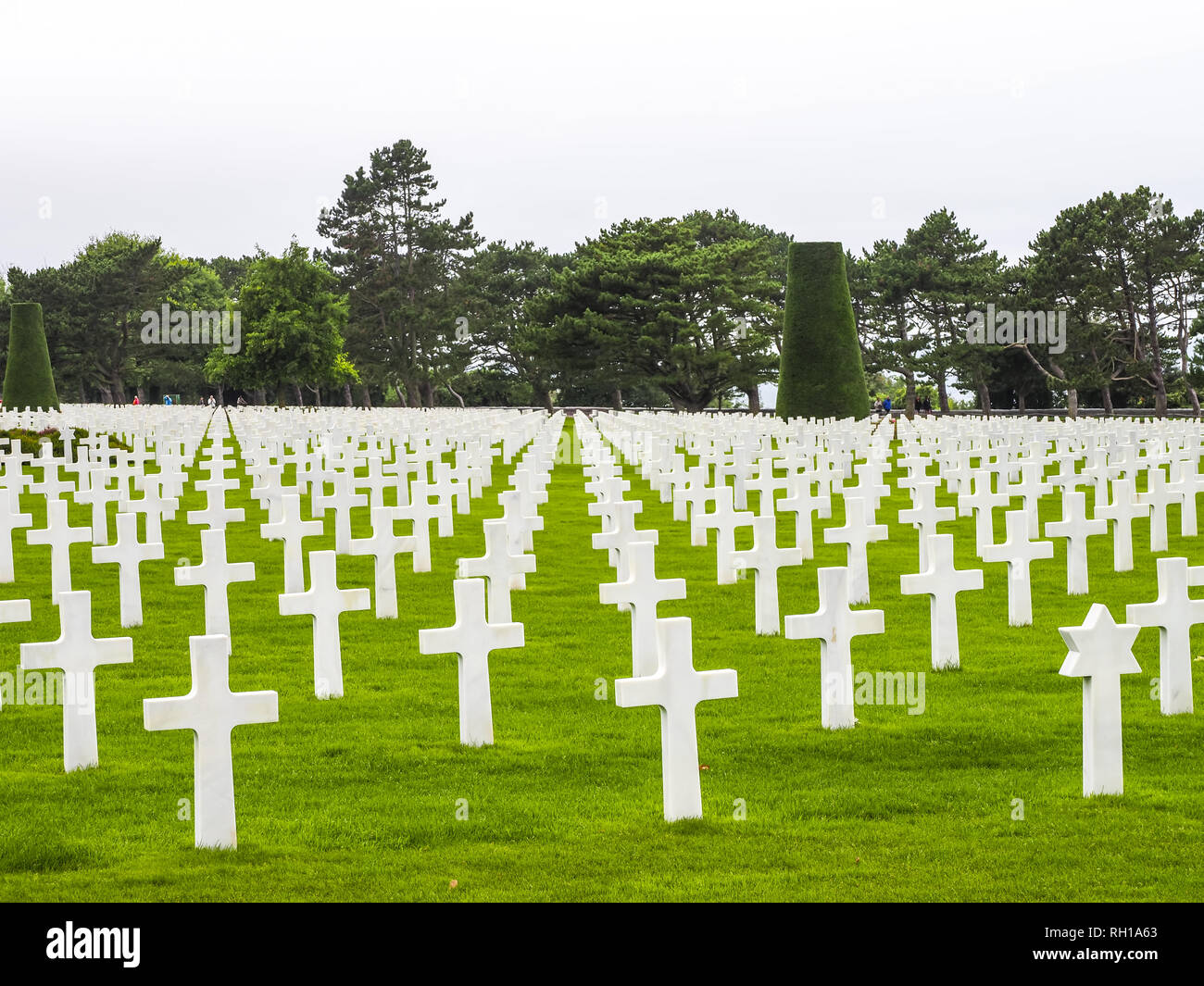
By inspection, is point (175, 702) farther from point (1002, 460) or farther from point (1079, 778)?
point (1002, 460)

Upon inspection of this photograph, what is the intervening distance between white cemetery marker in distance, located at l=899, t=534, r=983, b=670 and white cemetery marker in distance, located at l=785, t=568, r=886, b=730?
4.15 feet

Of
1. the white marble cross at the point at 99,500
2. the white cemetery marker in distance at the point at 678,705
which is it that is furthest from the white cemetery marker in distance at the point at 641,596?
the white marble cross at the point at 99,500

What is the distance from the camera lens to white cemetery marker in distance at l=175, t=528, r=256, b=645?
8.56m

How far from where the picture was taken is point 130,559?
9586 millimetres

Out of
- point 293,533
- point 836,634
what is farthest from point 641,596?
point 293,533

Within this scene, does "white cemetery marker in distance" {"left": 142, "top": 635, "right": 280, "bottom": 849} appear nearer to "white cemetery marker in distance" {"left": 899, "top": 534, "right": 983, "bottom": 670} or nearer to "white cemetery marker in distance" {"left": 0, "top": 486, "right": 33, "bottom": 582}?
"white cemetery marker in distance" {"left": 899, "top": 534, "right": 983, "bottom": 670}

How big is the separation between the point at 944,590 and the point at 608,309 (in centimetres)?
4556

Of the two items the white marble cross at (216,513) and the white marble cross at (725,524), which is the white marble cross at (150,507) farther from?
the white marble cross at (725,524)

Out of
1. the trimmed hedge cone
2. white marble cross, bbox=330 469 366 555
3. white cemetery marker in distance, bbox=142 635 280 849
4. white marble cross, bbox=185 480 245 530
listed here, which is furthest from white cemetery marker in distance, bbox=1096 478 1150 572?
the trimmed hedge cone

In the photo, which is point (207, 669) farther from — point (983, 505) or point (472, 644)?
point (983, 505)

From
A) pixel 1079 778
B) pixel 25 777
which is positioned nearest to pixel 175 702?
pixel 25 777

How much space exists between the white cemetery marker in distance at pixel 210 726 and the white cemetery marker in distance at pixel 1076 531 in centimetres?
711

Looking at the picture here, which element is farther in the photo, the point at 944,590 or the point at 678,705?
the point at 944,590

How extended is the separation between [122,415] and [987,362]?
29995 millimetres
